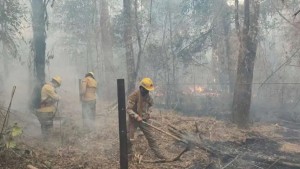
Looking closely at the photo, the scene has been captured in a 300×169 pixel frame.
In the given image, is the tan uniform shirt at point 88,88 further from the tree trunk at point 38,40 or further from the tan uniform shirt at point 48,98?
the tree trunk at point 38,40

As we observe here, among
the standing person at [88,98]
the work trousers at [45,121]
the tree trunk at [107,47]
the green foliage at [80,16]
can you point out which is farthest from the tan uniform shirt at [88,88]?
the green foliage at [80,16]

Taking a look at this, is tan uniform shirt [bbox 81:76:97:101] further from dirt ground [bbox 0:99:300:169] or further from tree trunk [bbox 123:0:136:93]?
tree trunk [bbox 123:0:136:93]

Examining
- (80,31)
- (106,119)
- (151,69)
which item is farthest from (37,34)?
(80,31)

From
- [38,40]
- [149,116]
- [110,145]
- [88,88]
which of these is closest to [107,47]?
[38,40]

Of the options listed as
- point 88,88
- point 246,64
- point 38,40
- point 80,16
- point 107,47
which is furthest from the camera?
point 80,16

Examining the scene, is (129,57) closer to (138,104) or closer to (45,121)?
(45,121)

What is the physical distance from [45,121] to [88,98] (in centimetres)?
192

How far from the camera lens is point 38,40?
515 inches

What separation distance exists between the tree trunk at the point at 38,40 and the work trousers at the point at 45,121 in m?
2.95

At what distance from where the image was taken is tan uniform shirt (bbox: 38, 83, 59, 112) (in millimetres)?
9844

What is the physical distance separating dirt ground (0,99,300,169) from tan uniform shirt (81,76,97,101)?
1073mm

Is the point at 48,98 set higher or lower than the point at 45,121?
higher

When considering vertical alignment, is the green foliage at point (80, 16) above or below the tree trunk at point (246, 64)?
above

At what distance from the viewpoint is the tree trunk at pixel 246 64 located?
13.0 m
